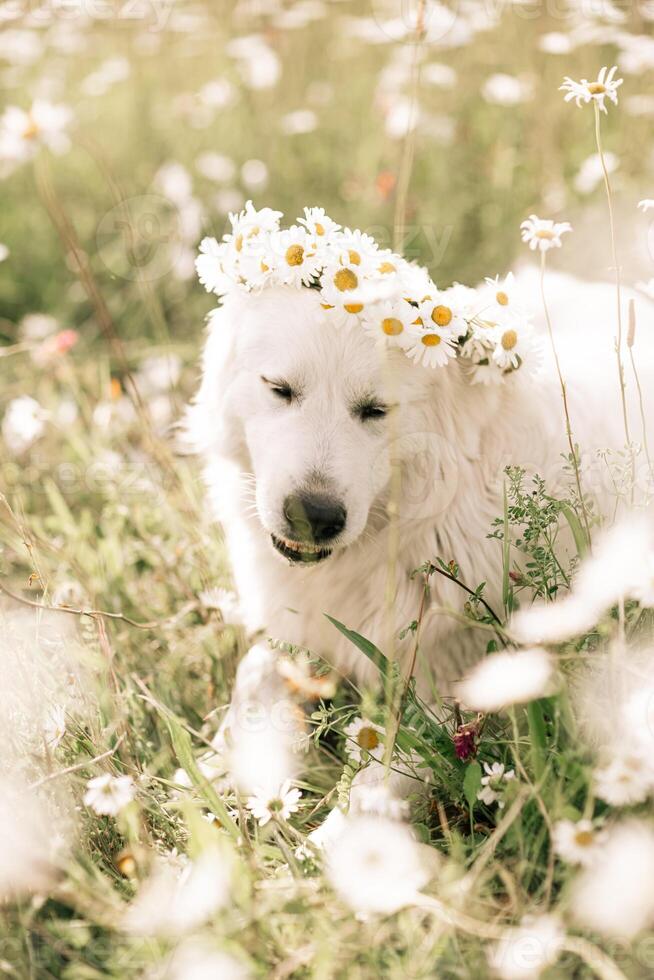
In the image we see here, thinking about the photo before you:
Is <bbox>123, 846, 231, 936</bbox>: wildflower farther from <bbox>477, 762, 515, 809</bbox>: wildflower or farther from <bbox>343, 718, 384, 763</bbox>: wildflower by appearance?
<bbox>477, 762, 515, 809</bbox>: wildflower

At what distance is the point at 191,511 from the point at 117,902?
158cm

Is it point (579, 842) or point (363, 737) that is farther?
point (363, 737)

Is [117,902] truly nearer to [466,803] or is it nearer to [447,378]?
[466,803]

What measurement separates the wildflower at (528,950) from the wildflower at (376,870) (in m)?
0.17

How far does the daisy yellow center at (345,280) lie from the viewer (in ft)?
6.39

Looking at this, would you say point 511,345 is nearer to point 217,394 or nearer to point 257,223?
point 257,223

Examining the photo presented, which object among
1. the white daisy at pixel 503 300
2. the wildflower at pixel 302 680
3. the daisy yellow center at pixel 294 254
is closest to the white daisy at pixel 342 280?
the daisy yellow center at pixel 294 254

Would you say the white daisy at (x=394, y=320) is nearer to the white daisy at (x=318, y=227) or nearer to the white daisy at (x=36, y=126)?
the white daisy at (x=318, y=227)

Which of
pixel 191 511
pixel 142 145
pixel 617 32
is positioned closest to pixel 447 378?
pixel 191 511

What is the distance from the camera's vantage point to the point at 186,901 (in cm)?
161

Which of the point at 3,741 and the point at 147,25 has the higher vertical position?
the point at 147,25

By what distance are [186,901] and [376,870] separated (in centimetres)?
34

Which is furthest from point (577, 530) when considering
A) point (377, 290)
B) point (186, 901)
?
point (186, 901)

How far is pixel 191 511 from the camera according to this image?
3.16 meters
